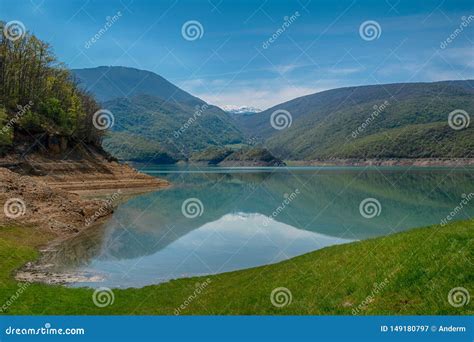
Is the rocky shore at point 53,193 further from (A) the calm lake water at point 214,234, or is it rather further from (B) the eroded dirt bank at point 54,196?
(A) the calm lake water at point 214,234

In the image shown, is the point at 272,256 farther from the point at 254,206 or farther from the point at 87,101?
the point at 87,101

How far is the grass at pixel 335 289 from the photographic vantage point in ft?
46.1

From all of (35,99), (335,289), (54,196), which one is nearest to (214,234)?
(54,196)

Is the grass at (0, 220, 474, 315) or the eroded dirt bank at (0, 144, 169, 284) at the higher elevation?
the grass at (0, 220, 474, 315)

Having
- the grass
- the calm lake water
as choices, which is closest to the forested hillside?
the calm lake water

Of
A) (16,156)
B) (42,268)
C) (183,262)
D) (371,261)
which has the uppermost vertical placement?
(371,261)

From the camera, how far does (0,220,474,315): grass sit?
1406 cm

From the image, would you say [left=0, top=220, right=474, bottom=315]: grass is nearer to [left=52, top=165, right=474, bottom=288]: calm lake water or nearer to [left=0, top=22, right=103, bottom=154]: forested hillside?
[left=52, top=165, right=474, bottom=288]: calm lake water

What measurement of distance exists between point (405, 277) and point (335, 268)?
432cm

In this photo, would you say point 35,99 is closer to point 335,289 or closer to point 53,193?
point 53,193

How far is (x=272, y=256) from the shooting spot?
34.8 m

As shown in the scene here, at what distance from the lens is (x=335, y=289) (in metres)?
16.6

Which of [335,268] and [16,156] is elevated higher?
[335,268]

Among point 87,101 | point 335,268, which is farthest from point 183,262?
point 87,101
